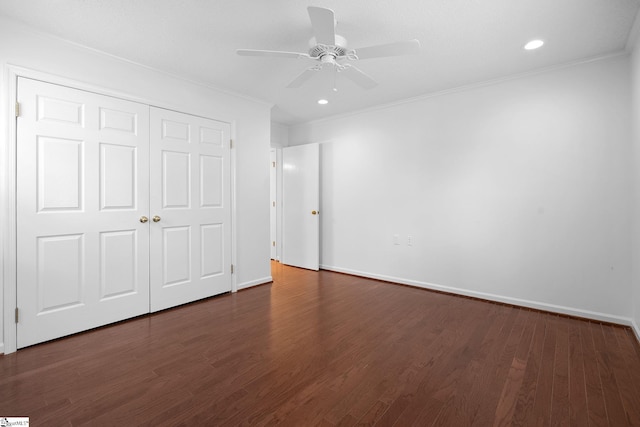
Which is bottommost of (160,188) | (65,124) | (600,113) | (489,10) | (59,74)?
(160,188)

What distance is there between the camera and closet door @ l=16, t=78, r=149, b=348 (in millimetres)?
2391

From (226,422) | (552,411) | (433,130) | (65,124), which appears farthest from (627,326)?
(65,124)

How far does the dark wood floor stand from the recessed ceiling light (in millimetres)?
2570

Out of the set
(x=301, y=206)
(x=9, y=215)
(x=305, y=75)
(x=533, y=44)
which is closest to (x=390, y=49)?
(x=305, y=75)

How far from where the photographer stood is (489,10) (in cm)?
217

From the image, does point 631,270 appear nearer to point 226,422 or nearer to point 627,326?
point 627,326

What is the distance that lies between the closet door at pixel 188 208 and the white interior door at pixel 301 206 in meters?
1.63

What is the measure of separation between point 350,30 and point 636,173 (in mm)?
2730

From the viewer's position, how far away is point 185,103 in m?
3.36

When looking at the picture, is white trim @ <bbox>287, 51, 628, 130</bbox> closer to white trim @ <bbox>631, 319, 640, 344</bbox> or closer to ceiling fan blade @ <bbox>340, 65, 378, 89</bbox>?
ceiling fan blade @ <bbox>340, 65, 378, 89</bbox>

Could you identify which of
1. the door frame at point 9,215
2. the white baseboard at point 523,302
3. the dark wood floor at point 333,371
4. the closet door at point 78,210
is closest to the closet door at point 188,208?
the closet door at point 78,210

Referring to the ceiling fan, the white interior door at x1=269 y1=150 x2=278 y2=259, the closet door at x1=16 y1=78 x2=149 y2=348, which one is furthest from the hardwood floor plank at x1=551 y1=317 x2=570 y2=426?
the white interior door at x1=269 y1=150 x2=278 y2=259

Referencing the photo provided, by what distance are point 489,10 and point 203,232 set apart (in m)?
3.43

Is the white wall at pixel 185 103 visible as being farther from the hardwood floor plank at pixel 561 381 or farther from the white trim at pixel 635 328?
the white trim at pixel 635 328
